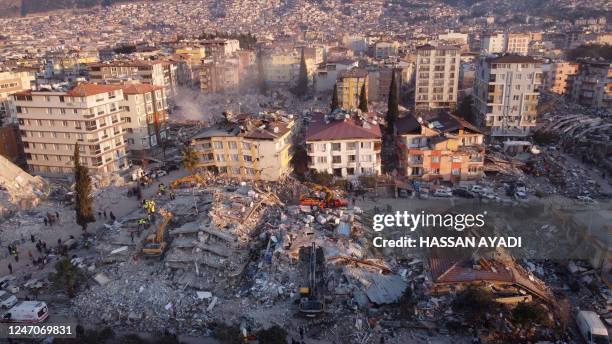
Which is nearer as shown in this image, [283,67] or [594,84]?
[594,84]

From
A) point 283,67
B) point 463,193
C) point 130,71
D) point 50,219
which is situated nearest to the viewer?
point 50,219

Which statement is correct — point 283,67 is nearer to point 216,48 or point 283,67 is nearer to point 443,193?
point 216,48

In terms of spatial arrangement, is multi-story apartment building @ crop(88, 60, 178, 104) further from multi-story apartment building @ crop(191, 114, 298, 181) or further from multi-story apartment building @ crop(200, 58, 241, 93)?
multi-story apartment building @ crop(191, 114, 298, 181)

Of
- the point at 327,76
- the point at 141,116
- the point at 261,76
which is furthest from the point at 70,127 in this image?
the point at 261,76

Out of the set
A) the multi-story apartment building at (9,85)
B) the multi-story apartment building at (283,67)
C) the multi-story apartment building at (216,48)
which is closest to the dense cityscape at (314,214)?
the multi-story apartment building at (9,85)

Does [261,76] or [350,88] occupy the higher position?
[350,88]

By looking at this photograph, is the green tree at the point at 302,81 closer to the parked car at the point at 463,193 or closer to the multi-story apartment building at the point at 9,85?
the multi-story apartment building at the point at 9,85

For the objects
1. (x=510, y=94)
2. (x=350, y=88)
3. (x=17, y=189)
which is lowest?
(x=17, y=189)
